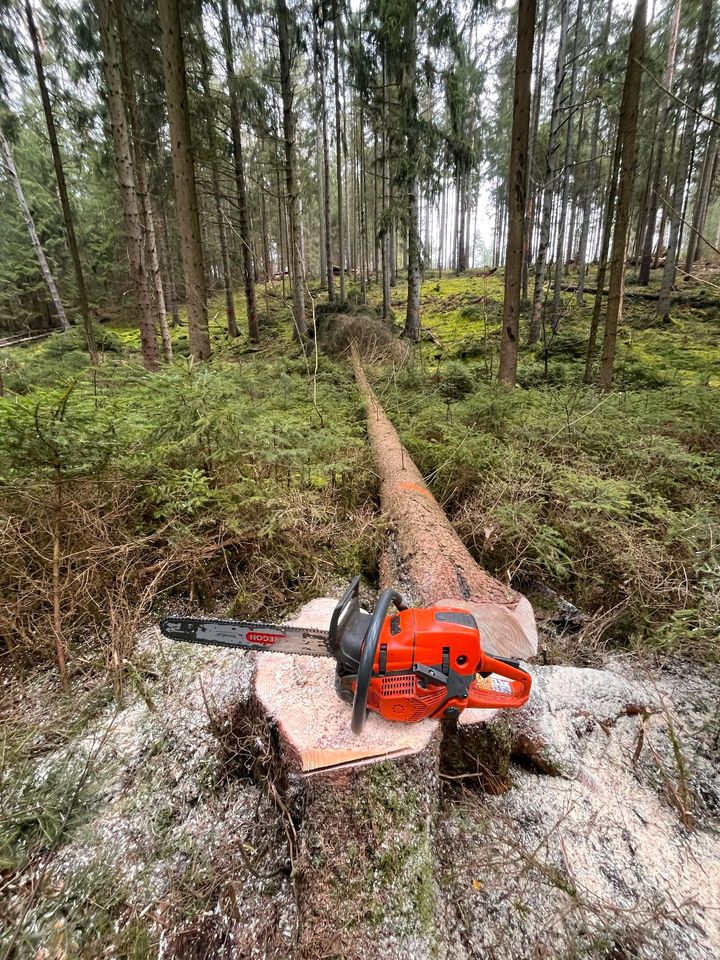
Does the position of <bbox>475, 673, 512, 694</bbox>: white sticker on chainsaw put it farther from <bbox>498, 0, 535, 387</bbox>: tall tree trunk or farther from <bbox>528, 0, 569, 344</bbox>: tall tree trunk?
<bbox>528, 0, 569, 344</bbox>: tall tree trunk

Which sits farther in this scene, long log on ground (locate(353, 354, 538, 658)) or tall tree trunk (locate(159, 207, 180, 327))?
tall tree trunk (locate(159, 207, 180, 327))

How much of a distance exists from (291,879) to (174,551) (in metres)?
1.87

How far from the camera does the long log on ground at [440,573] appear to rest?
2285 mm

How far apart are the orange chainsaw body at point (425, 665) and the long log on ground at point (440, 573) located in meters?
0.64

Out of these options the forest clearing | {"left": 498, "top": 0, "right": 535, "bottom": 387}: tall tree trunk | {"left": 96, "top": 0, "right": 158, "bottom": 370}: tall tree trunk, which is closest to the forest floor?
the forest clearing

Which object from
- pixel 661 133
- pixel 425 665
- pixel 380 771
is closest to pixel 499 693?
pixel 425 665

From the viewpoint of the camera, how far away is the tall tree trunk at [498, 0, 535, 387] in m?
4.83

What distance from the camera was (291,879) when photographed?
1543 millimetres

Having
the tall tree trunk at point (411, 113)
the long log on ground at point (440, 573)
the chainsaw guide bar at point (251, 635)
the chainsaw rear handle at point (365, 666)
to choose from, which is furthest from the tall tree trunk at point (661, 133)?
the chainsaw guide bar at point (251, 635)

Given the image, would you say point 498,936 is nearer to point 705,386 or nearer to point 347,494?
point 347,494

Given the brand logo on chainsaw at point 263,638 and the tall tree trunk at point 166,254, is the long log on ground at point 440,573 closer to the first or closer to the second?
the brand logo on chainsaw at point 263,638

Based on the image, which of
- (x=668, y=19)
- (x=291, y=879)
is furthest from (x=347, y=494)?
(x=668, y=19)

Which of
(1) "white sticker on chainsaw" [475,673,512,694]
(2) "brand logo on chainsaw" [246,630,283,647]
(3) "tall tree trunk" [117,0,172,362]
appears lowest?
(1) "white sticker on chainsaw" [475,673,512,694]

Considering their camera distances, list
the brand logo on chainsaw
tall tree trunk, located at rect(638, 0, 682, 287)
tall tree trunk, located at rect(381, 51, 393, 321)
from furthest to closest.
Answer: tall tree trunk, located at rect(638, 0, 682, 287) → tall tree trunk, located at rect(381, 51, 393, 321) → the brand logo on chainsaw
